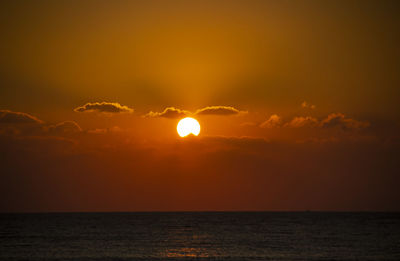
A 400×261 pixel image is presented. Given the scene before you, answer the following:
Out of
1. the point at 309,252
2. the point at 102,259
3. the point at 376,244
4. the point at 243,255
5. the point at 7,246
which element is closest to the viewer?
the point at 102,259

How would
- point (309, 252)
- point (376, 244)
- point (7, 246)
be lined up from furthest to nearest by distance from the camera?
1. point (376, 244)
2. point (7, 246)
3. point (309, 252)

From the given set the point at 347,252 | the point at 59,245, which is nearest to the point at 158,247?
the point at 59,245

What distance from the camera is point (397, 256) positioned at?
6812 cm

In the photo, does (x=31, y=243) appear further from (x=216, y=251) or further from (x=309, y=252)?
(x=309, y=252)

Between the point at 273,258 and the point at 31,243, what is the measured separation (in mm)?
43996

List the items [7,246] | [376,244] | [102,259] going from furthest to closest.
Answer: [376,244]
[7,246]
[102,259]

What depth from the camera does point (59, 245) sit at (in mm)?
82812

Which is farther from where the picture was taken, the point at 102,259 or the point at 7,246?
the point at 7,246

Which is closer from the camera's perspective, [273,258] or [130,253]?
[273,258]

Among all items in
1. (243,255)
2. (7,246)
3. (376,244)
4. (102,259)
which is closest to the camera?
(102,259)

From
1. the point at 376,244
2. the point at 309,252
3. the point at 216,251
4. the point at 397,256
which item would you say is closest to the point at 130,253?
the point at 216,251

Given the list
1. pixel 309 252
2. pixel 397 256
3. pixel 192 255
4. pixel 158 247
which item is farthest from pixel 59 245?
pixel 397 256

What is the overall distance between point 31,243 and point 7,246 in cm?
683

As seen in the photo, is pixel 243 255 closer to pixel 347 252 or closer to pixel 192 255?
pixel 192 255
